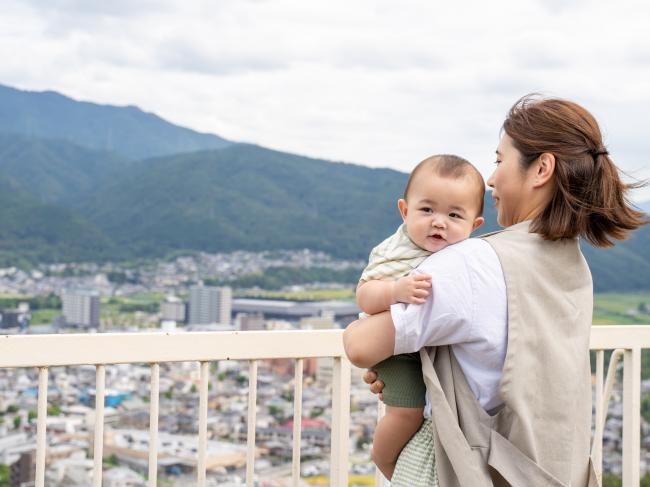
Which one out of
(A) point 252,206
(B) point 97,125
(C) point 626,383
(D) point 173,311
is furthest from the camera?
(B) point 97,125

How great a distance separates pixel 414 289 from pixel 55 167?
206 ft

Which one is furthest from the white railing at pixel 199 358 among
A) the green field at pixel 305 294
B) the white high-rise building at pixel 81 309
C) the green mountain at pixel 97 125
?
the green mountain at pixel 97 125

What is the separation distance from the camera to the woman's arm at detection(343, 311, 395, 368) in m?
1.35

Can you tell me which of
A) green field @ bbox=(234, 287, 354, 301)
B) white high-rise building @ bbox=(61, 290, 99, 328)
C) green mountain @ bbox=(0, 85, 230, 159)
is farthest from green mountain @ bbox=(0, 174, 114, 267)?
green mountain @ bbox=(0, 85, 230, 159)

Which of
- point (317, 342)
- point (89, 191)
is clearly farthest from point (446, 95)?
point (89, 191)

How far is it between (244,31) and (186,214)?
3002 cm

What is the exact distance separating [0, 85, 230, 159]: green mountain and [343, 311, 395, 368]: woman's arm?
72.3 m

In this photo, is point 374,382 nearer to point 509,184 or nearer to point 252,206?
point 509,184

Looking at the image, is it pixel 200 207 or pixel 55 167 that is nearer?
pixel 200 207

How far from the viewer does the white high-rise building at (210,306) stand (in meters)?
35.0

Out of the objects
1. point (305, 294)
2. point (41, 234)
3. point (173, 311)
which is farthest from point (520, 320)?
point (41, 234)

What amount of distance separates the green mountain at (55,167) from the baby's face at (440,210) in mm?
51648

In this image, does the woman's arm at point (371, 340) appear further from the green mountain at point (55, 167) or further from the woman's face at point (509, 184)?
the green mountain at point (55, 167)

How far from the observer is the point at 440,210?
4.74ft
